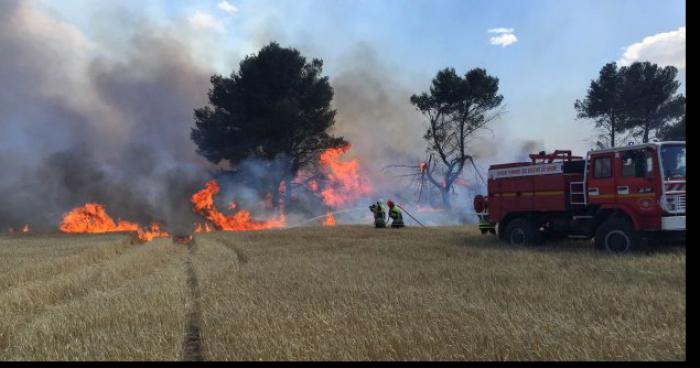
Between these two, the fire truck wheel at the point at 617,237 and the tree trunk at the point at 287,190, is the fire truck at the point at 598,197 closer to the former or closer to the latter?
the fire truck wheel at the point at 617,237

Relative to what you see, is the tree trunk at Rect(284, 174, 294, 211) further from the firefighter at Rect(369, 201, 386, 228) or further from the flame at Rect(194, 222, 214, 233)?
the firefighter at Rect(369, 201, 386, 228)

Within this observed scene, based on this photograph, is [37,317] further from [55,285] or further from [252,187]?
[252,187]

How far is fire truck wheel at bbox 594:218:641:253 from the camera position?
13.2 meters

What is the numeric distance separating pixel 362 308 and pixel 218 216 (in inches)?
1324

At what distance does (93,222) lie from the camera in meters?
36.1

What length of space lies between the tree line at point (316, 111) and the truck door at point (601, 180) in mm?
26666

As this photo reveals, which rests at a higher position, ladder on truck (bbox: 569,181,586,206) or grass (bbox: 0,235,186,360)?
ladder on truck (bbox: 569,181,586,206)

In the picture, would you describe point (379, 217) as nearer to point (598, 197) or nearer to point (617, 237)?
point (598, 197)

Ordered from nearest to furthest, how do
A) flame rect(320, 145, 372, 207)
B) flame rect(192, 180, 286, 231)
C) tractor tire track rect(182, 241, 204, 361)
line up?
tractor tire track rect(182, 241, 204, 361) → flame rect(192, 180, 286, 231) → flame rect(320, 145, 372, 207)

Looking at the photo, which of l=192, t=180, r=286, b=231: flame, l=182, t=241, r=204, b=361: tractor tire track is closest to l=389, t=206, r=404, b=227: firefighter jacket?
l=192, t=180, r=286, b=231: flame

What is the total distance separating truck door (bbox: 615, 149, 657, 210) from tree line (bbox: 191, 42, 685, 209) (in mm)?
27428

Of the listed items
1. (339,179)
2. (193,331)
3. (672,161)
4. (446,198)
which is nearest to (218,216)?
(339,179)

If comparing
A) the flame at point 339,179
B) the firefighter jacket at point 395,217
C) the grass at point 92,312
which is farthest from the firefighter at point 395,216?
the flame at point 339,179
